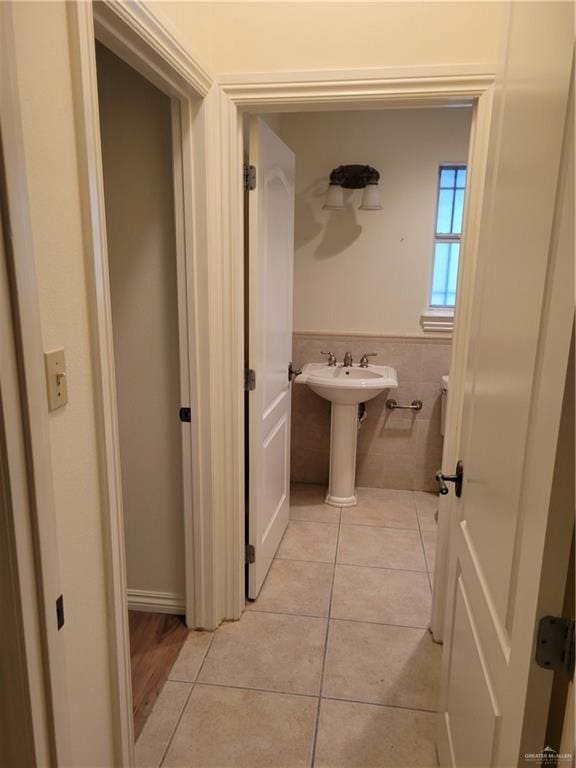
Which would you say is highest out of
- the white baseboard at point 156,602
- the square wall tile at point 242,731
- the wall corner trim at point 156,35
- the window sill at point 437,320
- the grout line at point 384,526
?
the wall corner trim at point 156,35

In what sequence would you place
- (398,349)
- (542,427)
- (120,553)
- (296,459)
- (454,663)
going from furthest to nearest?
(296,459) < (398,349) < (454,663) < (120,553) < (542,427)

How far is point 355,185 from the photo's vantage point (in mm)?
3256

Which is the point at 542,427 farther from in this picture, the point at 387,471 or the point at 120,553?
the point at 387,471

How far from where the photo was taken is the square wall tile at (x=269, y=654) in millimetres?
1965

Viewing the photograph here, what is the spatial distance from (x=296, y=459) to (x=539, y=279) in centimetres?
301

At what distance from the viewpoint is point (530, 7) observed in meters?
0.99

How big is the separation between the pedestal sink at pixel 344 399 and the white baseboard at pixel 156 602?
1369mm

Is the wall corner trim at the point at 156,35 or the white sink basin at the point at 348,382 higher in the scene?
the wall corner trim at the point at 156,35

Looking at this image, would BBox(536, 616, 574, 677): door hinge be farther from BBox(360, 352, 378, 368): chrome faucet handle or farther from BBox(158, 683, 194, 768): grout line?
BBox(360, 352, 378, 368): chrome faucet handle

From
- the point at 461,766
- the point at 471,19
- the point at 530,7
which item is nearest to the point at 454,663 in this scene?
the point at 461,766

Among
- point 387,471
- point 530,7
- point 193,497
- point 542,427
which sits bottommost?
point 387,471

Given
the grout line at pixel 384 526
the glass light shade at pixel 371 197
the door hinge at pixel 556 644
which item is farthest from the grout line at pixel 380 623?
the glass light shade at pixel 371 197

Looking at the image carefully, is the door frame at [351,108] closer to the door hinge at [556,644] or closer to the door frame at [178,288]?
the door frame at [178,288]

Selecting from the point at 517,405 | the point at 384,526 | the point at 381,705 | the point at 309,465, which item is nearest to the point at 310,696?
the point at 381,705
